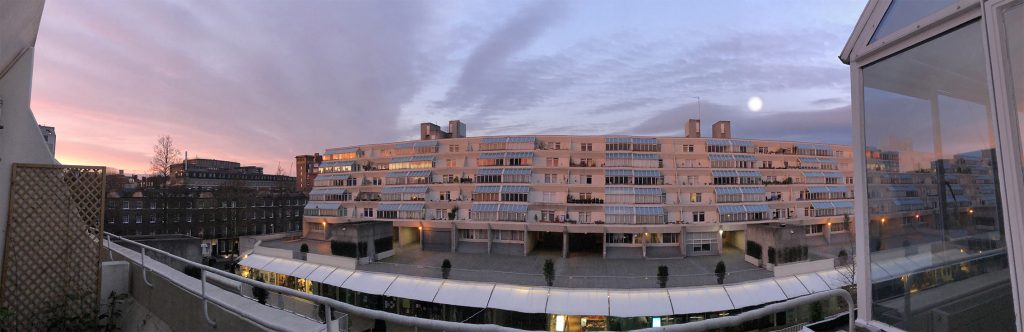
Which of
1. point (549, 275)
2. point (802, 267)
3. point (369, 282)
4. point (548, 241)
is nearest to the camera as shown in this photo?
point (549, 275)

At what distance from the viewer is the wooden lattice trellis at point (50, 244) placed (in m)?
4.77

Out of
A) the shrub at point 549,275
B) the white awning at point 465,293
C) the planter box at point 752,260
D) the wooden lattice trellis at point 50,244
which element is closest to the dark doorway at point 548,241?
the shrub at point 549,275

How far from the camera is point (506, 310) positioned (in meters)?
17.9

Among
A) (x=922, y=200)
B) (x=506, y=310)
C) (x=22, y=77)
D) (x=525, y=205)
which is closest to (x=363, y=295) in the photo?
(x=506, y=310)

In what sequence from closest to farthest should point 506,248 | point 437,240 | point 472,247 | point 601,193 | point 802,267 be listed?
point 802,267
point 506,248
point 601,193
point 472,247
point 437,240

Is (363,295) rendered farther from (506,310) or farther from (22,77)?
(22,77)

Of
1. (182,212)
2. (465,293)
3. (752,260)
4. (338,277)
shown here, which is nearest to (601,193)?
(752,260)

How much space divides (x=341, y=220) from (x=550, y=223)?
2021 cm

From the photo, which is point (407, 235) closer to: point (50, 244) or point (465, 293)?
point (465, 293)

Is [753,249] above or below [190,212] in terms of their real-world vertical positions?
below

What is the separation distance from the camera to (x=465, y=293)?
1852cm

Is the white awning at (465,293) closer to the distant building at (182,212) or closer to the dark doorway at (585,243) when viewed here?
the dark doorway at (585,243)

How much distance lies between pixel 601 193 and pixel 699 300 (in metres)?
13.9

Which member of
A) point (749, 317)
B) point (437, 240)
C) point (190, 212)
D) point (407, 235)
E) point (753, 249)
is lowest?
point (753, 249)
